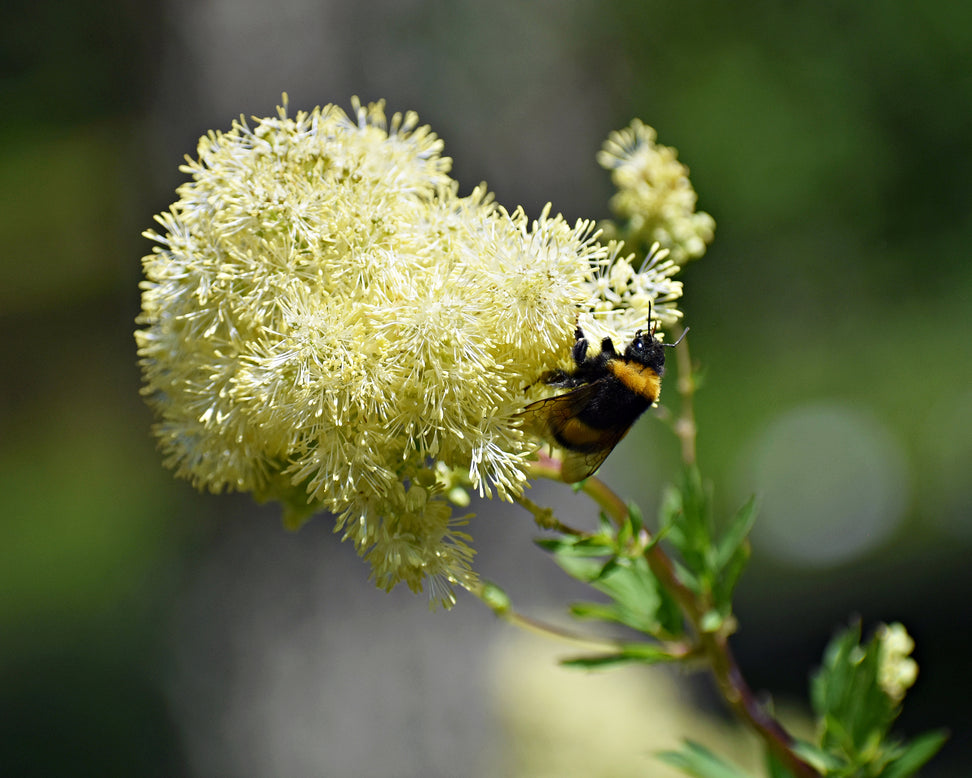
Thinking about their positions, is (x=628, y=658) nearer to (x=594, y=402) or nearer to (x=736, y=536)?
(x=736, y=536)

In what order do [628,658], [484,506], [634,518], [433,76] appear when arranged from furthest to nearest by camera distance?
[433,76], [484,506], [628,658], [634,518]

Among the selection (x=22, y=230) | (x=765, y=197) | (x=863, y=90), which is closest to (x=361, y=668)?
(x=22, y=230)

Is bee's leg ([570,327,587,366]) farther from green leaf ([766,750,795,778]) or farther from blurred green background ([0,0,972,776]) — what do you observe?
blurred green background ([0,0,972,776])

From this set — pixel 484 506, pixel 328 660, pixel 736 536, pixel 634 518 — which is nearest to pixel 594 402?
pixel 634 518

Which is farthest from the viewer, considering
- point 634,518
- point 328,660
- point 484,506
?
point 484,506

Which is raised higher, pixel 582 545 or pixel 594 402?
pixel 594 402

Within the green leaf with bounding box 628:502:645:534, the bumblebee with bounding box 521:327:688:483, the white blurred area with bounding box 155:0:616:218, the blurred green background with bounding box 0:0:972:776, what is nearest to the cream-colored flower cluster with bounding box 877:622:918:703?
the green leaf with bounding box 628:502:645:534
